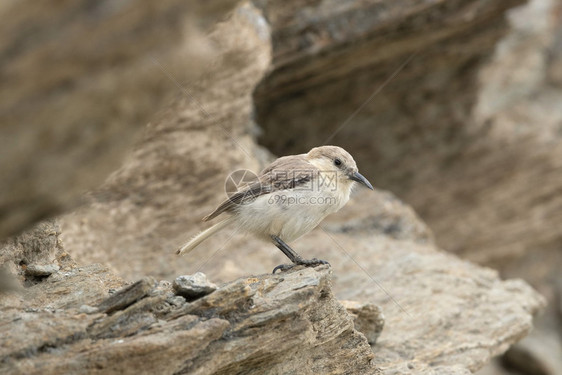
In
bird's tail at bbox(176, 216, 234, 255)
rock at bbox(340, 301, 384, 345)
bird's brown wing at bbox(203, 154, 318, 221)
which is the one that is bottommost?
rock at bbox(340, 301, 384, 345)

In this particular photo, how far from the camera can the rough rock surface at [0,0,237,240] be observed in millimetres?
3455

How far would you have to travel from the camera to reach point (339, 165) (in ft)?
27.5

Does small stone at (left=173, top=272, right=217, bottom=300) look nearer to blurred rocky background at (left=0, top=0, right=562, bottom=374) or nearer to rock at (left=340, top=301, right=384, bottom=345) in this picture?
blurred rocky background at (left=0, top=0, right=562, bottom=374)

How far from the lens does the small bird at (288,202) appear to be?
7.77 metres

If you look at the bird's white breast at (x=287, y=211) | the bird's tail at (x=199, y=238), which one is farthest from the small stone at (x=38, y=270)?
the bird's white breast at (x=287, y=211)

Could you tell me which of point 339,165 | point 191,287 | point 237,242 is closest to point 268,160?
point 237,242

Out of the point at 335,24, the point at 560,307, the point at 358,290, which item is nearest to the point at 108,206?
the point at 358,290

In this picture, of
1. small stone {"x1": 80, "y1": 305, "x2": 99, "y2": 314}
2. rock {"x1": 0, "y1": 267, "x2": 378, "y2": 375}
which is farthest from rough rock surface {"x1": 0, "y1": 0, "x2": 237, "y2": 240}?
small stone {"x1": 80, "y1": 305, "x2": 99, "y2": 314}

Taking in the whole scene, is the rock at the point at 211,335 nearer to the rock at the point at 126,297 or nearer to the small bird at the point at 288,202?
the rock at the point at 126,297

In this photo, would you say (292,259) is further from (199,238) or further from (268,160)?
(268,160)

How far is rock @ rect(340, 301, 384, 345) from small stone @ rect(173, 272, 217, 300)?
237 cm

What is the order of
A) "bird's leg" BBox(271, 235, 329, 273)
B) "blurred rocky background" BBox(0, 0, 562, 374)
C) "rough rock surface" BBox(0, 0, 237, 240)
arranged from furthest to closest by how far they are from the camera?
"bird's leg" BBox(271, 235, 329, 273) < "blurred rocky background" BBox(0, 0, 562, 374) < "rough rock surface" BBox(0, 0, 237, 240)

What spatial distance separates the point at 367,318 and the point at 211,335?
3118 mm

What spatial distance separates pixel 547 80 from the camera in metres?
18.6
